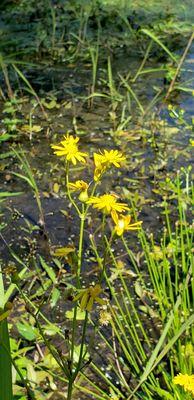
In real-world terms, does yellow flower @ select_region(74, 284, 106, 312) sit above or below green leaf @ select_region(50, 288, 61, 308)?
above

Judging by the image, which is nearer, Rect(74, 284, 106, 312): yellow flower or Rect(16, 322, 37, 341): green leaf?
Rect(74, 284, 106, 312): yellow flower

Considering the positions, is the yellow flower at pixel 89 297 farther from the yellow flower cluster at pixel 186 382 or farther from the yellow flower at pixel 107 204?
the yellow flower cluster at pixel 186 382

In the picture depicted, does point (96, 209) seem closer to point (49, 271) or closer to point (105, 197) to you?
point (49, 271)

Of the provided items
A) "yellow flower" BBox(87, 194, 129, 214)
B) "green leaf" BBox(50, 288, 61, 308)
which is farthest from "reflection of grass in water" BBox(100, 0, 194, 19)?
"yellow flower" BBox(87, 194, 129, 214)

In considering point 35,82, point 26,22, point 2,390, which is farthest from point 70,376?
point 26,22

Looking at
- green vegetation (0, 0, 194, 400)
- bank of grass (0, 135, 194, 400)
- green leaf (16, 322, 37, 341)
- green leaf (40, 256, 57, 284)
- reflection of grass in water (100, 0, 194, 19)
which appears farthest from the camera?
reflection of grass in water (100, 0, 194, 19)

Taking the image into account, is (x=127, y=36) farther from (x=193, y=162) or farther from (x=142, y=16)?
(x=193, y=162)

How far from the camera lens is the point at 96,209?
8.14ft

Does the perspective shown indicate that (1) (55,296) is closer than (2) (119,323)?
No

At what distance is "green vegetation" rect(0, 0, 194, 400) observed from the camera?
49.7 inches

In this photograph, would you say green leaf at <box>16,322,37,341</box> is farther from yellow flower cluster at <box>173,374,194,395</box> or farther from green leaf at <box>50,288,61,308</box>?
yellow flower cluster at <box>173,374,194,395</box>

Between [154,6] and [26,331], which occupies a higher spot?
[154,6]

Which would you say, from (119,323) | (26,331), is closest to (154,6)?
(26,331)

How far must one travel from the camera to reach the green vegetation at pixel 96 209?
4.14ft
